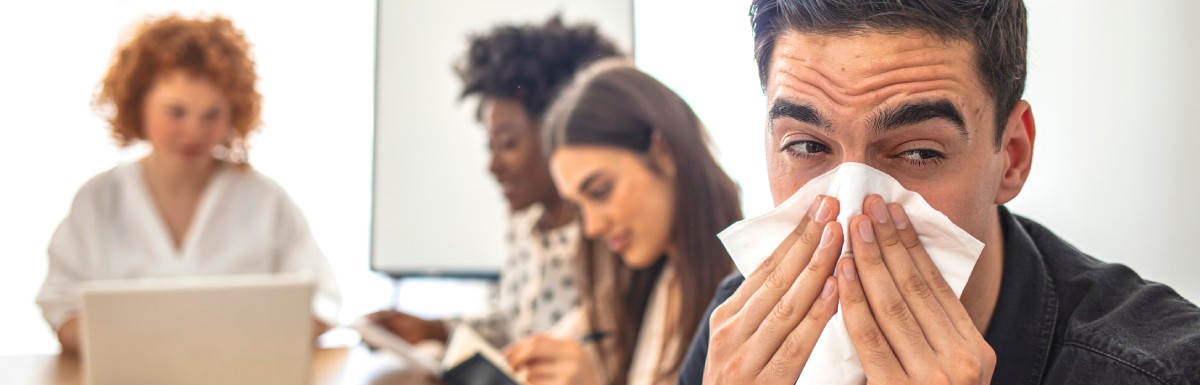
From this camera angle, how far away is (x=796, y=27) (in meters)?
1.03

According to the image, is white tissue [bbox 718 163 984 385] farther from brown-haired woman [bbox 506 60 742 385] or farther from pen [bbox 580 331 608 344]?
pen [bbox 580 331 608 344]

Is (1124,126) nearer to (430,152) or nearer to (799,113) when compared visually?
(799,113)

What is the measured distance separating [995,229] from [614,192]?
0.96m

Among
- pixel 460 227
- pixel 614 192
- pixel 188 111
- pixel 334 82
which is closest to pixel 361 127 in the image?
pixel 334 82

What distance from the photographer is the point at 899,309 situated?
3.00 feet

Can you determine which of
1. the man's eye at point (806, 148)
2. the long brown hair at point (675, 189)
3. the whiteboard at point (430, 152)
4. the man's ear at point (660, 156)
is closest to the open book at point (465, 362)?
the long brown hair at point (675, 189)

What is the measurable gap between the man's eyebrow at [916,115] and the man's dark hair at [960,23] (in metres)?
0.06

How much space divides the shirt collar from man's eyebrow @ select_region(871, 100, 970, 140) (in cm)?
18

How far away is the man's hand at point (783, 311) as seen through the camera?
95cm

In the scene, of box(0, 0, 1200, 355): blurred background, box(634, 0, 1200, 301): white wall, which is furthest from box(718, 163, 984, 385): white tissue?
box(0, 0, 1200, 355): blurred background

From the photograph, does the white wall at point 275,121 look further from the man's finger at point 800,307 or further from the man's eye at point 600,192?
the man's finger at point 800,307

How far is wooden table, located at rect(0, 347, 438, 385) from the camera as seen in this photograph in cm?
193

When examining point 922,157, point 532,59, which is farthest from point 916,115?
point 532,59

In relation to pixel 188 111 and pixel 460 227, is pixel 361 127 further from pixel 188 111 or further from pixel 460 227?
pixel 188 111
